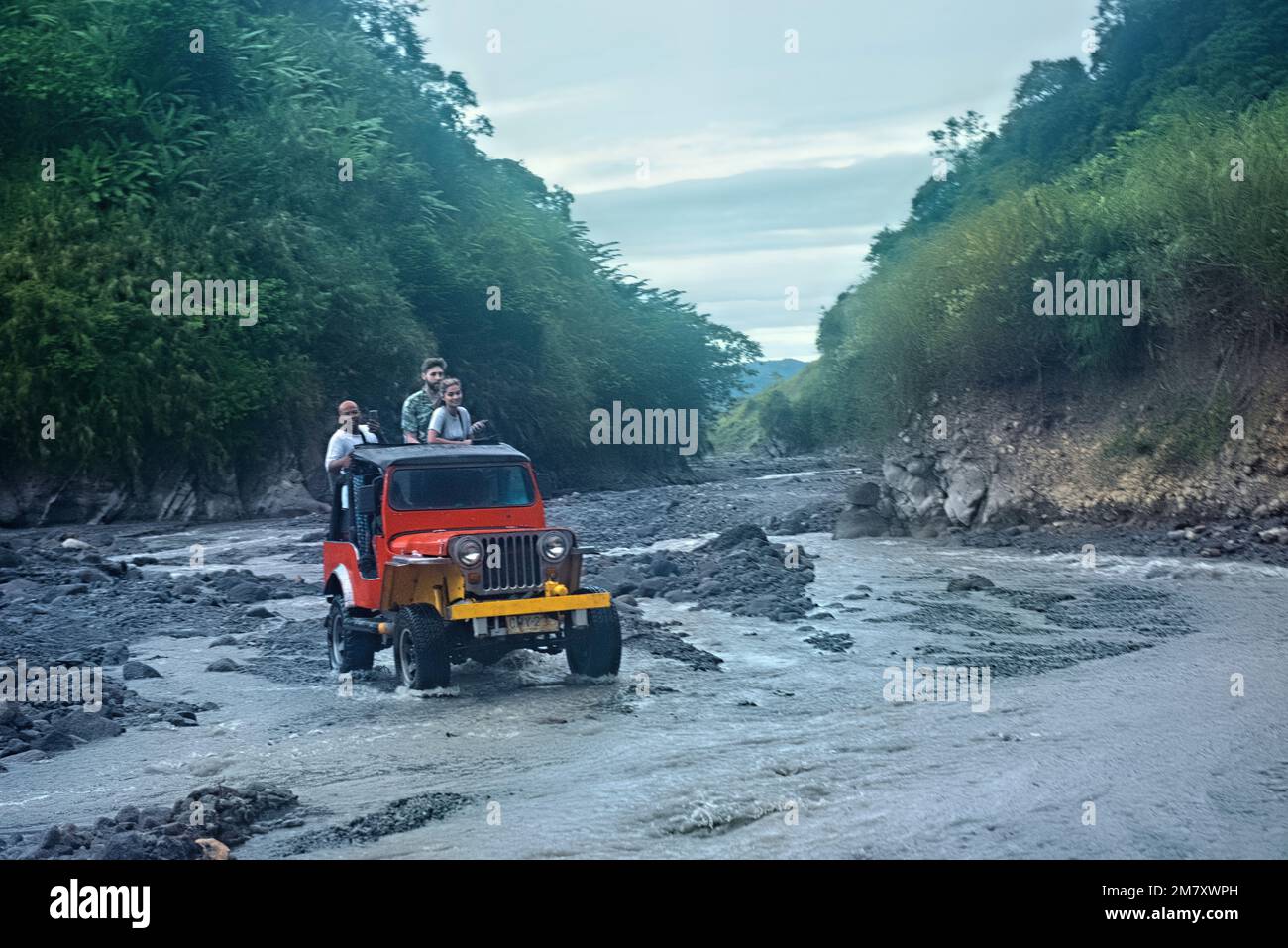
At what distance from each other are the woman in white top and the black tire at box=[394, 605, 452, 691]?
6.64 ft

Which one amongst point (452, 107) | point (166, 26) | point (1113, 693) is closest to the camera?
point (1113, 693)

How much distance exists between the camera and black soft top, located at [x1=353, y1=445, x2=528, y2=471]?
1210cm

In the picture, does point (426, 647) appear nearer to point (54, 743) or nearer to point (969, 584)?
point (54, 743)

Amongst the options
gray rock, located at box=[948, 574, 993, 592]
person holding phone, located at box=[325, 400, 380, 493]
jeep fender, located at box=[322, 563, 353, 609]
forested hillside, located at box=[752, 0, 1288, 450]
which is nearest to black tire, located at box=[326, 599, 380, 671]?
jeep fender, located at box=[322, 563, 353, 609]

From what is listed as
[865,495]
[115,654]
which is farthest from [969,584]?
[865,495]

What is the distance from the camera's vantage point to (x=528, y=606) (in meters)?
11.3

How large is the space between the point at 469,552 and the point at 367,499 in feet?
4.07

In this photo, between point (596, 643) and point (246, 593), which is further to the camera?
point (246, 593)

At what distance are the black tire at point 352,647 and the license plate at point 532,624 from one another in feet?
5.41

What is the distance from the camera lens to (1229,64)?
128 ft

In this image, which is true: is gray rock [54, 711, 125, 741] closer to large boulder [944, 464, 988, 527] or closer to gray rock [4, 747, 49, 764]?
gray rock [4, 747, 49, 764]
